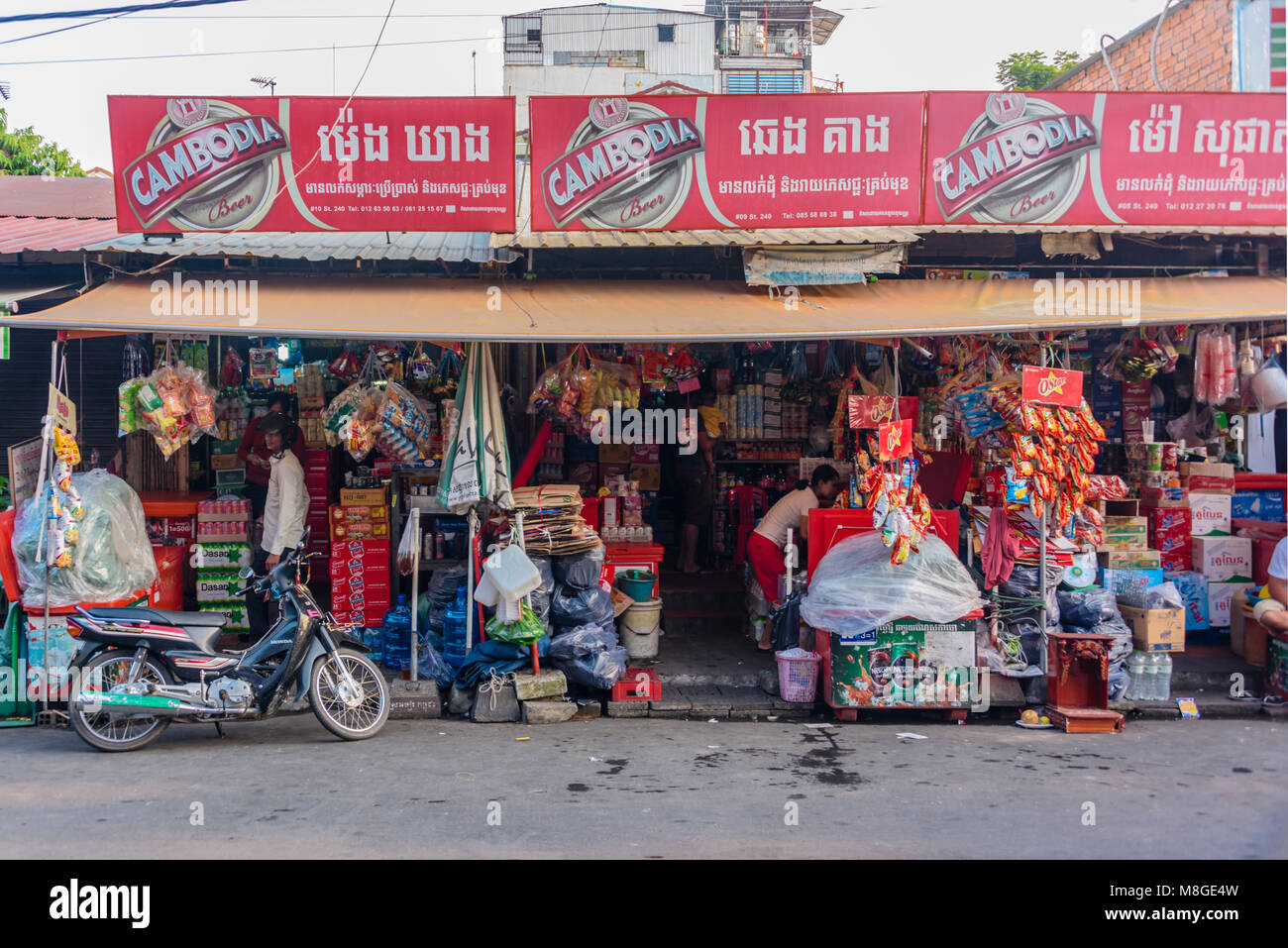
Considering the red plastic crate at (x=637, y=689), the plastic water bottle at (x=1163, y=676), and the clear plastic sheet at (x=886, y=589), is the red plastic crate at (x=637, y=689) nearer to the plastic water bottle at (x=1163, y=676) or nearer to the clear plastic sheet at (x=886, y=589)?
the clear plastic sheet at (x=886, y=589)

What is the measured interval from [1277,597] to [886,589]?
3.49 meters

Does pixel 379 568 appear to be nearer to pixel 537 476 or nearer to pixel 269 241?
pixel 537 476

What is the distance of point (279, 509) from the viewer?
8445mm

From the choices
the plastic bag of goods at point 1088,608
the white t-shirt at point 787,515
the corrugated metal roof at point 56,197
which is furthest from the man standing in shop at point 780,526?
the corrugated metal roof at point 56,197

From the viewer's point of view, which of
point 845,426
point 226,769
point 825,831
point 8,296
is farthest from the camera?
point 845,426

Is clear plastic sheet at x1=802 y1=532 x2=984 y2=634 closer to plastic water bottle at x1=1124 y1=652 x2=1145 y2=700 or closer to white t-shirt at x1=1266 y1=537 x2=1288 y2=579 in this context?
plastic water bottle at x1=1124 y1=652 x2=1145 y2=700

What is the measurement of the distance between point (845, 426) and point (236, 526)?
5689 millimetres

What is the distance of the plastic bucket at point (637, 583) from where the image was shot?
27.6ft

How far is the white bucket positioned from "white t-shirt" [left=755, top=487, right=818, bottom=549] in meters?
1.28

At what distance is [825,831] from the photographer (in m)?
5.12

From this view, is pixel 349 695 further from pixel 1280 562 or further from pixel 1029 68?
pixel 1029 68

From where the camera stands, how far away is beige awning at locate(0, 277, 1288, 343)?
6.83 metres

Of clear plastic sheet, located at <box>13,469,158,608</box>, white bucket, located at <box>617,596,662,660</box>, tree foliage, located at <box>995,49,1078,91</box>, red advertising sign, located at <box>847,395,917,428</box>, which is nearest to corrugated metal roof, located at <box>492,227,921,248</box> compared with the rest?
red advertising sign, located at <box>847,395,917,428</box>
